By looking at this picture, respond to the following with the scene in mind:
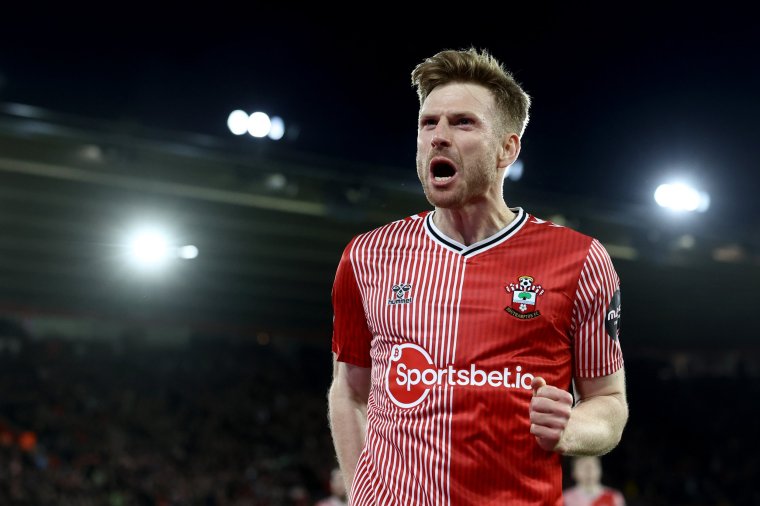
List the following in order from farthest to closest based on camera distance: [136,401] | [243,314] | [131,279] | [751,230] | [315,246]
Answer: [243,314]
[136,401]
[131,279]
[315,246]
[751,230]

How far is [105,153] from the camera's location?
44.3ft

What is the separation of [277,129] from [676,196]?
22.4ft

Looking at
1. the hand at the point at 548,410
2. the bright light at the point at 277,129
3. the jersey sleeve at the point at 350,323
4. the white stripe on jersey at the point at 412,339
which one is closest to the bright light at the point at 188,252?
the bright light at the point at 277,129

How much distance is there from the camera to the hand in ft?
7.73

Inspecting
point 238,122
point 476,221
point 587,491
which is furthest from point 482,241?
point 238,122

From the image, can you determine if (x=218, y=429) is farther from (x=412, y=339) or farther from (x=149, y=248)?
(x=412, y=339)

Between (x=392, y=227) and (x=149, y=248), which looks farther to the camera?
(x=149, y=248)

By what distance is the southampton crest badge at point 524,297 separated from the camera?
2.63 m

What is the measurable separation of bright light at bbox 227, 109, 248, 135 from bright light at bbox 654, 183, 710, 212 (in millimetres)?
7043

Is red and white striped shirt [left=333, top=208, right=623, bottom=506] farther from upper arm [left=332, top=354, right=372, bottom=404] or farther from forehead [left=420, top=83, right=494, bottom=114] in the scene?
forehead [left=420, top=83, right=494, bottom=114]

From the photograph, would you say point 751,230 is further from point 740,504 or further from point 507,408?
point 507,408

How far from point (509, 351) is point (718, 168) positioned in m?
15.1

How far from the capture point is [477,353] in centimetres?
260

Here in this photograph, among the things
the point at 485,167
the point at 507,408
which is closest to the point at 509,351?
the point at 507,408
